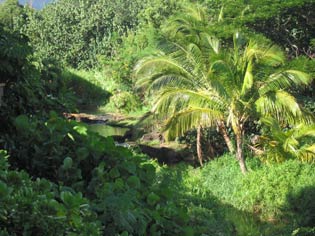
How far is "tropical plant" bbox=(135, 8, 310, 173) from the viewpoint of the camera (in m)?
11.5

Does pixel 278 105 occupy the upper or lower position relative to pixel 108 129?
upper

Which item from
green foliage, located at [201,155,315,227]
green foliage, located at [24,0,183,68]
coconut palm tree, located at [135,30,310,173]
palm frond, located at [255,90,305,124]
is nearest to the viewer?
green foliage, located at [201,155,315,227]

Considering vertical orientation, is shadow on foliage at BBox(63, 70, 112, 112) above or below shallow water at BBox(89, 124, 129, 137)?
above

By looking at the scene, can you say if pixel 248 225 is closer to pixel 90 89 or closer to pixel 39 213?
pixel 39 213

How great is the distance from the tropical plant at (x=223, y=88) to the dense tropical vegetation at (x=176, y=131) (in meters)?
0.03

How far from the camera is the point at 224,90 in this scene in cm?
1168

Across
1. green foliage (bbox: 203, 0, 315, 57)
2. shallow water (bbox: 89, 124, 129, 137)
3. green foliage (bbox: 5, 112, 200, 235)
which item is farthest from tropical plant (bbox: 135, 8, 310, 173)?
green foliage (bbox: 5, 112, 200, 235)


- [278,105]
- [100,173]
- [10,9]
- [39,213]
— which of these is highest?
[10,9]

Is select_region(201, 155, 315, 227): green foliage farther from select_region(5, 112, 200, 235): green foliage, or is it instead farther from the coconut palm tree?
select_region(5, 112, 200, 235): green foliage

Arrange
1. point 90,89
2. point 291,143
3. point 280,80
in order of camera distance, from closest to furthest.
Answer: point 291,143 → point 280,80 → point 90,89

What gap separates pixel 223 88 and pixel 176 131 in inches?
60.8

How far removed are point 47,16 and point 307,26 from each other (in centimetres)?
2140

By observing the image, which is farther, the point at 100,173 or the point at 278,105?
the point at 278,105

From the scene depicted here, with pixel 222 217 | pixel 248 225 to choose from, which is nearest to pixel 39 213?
pixel 222 217
